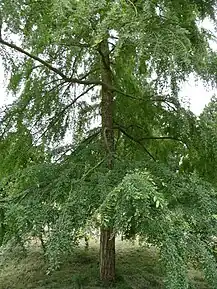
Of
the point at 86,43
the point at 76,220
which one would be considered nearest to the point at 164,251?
the point at 76,220

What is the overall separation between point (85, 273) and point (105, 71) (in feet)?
6.08

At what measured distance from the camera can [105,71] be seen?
3562 millimetres

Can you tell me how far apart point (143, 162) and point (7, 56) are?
1310mm

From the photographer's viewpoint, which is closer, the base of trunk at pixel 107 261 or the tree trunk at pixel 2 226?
the tree trunk at pixel 2 226

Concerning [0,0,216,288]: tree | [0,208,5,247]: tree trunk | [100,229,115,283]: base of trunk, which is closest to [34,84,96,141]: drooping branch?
[0,0,216,288]: tree

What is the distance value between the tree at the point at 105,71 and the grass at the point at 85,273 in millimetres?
215

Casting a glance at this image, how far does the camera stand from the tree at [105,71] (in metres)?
2.38

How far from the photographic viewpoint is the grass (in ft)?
12.3

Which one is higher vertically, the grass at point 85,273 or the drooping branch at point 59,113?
the drooping branch at point 59,113

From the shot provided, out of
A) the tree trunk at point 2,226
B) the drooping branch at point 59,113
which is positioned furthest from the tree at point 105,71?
the tree trunk at point 2,226

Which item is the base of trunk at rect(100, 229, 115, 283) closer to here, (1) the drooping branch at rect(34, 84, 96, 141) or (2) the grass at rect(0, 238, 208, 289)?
(2) the grass at rect(0, 238, 208, 289)

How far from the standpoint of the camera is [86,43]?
3004mm

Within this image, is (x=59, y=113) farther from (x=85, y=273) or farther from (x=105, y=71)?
(x=85, y=273)

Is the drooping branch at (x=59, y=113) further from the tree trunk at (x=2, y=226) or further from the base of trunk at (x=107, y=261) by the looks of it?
the base of trunk at (x=107, y=261)
